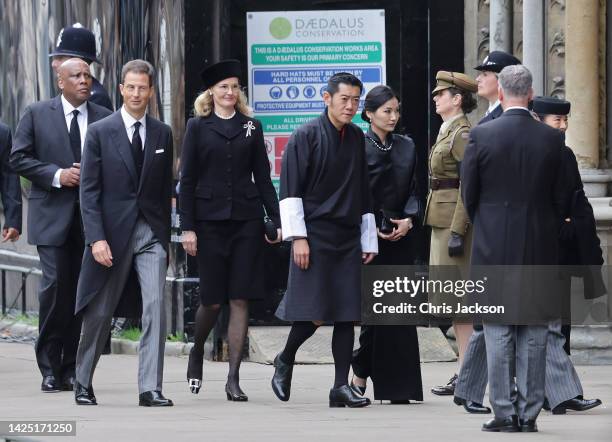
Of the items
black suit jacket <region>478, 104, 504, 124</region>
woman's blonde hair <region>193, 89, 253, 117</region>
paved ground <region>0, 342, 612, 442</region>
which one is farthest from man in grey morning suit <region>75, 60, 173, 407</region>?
black suit jacket <region>478, 104, 504, 124</region>

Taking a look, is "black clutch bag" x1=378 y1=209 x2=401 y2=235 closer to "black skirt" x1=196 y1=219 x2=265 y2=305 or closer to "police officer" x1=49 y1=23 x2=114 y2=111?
"black skirt" x1=196 y1=219 x2=265 y2=305

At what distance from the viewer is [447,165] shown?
11.4 metres

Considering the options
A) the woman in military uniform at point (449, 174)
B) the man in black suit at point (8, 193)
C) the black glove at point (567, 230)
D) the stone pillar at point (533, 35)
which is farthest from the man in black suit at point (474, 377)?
the stone pillar at point (533, 35)

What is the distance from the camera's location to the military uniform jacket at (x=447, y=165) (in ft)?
37.3

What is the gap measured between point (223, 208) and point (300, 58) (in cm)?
281

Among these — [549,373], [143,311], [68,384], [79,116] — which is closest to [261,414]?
[143,311]

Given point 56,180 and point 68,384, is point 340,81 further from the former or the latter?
point 68,384

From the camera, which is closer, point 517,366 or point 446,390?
point 517,366

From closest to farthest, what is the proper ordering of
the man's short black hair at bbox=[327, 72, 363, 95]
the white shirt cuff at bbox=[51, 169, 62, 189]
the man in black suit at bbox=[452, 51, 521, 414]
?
the man in black suit at bbox=[452, 51, 521, 414], the man's short black hair at bbox=[327, 72, 363, 95], the white shirt cuff at bbox=[51, 169, 62, 189]

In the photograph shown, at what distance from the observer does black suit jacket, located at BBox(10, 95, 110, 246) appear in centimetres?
1154

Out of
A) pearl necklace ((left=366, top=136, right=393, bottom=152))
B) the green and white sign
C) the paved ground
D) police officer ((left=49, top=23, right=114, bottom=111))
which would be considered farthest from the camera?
the green and white sign

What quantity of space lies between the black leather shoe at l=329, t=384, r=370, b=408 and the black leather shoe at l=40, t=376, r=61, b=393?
6.17ft

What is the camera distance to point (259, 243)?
11.3 m

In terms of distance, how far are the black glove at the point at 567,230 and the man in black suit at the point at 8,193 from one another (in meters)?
3.57
